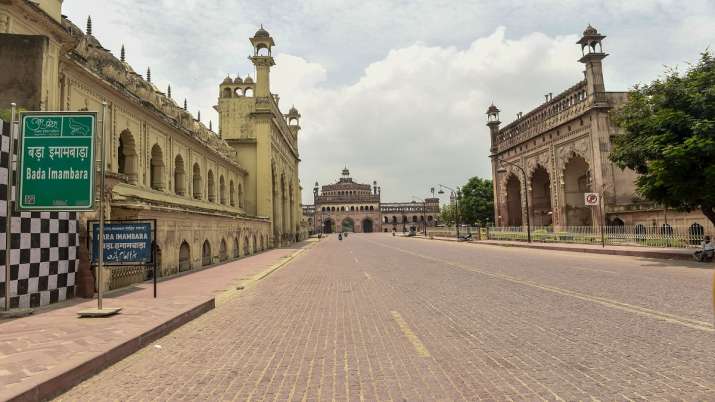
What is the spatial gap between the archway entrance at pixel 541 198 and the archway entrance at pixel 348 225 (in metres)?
83.6

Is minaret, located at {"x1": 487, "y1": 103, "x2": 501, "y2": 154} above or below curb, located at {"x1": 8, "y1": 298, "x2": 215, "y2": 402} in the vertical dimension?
above

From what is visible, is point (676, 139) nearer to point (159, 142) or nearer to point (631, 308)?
point (631, 308)

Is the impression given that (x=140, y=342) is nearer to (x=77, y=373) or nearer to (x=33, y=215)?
(x=77, y=373)

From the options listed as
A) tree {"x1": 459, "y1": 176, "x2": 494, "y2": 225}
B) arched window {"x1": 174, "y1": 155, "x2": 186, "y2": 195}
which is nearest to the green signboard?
arched window {"x1": 174, "y1": 155, "x2": 186, "y2": 195}

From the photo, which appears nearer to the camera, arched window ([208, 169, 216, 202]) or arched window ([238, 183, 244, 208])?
arched window ([208, 169, 216, 202])

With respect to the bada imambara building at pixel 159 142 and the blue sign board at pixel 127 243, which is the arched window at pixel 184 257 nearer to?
the bada imambara building at pixel 159 142

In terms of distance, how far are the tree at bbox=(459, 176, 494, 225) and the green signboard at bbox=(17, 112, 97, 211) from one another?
68.6 metres

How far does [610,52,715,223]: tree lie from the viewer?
14938 mm

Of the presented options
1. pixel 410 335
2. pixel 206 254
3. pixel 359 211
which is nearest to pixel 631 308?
pixel 410 335

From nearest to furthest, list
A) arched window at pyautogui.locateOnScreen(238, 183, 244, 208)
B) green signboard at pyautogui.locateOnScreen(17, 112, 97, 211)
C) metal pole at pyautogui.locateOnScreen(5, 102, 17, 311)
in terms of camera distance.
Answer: metal pole at pyautogui.locateOnScreen(5, 102, 17, 311) < green signboard at pyautogui.locateOnScreen(17, 112, 97, 211) < arched window at pyautogui.locateOnScreen(238, 183, 244, 208)

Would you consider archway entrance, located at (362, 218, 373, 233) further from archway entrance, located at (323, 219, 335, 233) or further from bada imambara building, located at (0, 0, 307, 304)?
bada imambara building, located at (0, 0, 307, 304)

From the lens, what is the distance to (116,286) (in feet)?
37.8

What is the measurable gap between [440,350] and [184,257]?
14.4 metres

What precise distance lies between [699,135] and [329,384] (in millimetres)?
16801
